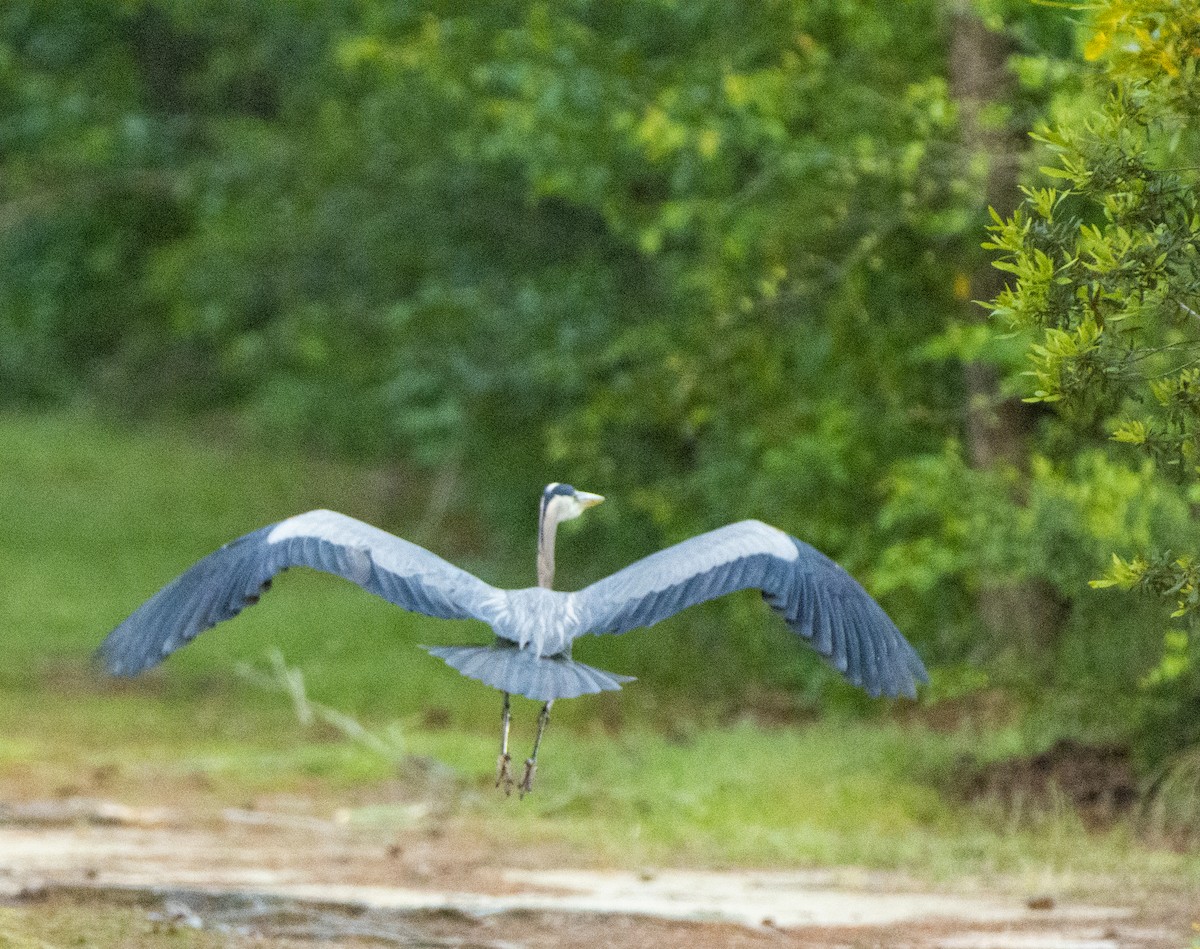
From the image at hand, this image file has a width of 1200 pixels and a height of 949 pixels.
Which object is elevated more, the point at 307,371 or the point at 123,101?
the point at 123,101

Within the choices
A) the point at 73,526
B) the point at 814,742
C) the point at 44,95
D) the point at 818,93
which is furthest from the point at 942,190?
the point at 44,95

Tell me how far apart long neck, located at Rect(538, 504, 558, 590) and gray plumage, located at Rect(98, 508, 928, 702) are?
1.67 ft

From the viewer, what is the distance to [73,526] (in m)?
21.1

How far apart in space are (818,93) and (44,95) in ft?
39.0

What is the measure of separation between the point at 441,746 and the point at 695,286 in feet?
12.3

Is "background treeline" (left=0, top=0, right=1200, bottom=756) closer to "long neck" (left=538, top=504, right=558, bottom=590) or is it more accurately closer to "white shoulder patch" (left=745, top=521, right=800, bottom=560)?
"white shoulder patch" (left=745, top=521, right=800, bottom=560)

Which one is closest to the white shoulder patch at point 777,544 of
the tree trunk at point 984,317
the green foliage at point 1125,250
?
the green foliage at point 1125,250

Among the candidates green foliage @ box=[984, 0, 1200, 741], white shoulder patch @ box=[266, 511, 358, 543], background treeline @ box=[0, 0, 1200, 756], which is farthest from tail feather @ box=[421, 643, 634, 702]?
background treeline @ box=[0, 0, 1200, 756]

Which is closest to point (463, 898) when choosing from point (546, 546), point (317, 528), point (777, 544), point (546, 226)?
point (546, 546)

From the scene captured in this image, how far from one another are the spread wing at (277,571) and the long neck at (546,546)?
0.54m

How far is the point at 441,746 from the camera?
12.3 m

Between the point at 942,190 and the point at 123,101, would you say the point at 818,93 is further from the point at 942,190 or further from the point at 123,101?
the point at 123,101

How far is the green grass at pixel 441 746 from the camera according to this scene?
9.54 meters

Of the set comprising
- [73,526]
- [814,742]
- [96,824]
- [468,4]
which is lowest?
[96,824]
